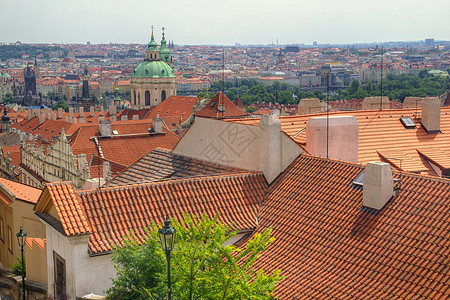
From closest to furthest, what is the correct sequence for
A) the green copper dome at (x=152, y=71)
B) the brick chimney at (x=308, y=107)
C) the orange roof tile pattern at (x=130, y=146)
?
the brick chimney at (x=308, y=107)
the orange roof tile pattern at (x=130, y=146)
the green copper dome at (x=152, y=71)

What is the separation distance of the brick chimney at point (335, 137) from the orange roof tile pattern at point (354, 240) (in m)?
2.87

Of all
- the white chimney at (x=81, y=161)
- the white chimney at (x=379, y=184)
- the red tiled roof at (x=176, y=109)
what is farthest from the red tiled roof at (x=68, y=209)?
the red tiled roof at (x=176, y=109)

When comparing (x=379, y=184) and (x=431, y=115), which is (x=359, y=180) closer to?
(x=379, y=184)

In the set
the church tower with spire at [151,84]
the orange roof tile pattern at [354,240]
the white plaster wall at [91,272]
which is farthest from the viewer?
the church tower with spire at [151,84]

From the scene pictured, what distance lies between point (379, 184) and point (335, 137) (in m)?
5.86

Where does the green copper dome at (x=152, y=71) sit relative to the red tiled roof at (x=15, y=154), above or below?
above

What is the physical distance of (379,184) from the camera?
1443 centimetres

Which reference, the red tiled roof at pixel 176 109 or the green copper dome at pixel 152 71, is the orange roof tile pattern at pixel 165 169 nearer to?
the red tiled roof at pixel 176 109

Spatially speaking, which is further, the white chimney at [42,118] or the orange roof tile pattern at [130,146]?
the white chimney at [42,118]

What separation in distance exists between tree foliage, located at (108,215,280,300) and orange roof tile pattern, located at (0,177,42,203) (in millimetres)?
9727

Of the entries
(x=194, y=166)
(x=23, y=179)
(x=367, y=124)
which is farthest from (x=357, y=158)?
(x=23, y=179)

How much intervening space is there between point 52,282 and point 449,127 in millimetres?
14744

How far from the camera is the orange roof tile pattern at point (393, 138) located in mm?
21062

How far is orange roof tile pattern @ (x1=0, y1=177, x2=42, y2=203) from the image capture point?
22219 millimetres
